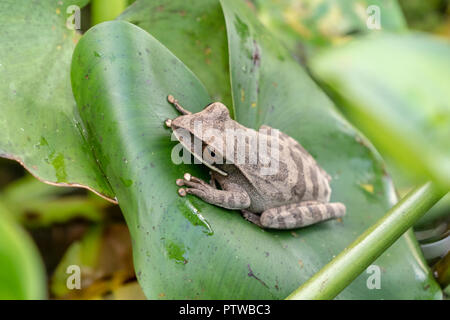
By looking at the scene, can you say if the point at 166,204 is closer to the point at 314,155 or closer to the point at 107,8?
the point at 314,155

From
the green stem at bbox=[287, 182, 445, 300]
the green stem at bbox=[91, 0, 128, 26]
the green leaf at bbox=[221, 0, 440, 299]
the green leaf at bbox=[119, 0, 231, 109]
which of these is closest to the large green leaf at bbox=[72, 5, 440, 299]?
the green leaf at bbox=[221, 0, 440, 299]

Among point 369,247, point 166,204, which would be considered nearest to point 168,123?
point 166,204

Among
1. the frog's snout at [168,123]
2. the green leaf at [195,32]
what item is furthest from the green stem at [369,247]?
the green leaf at [195,32]

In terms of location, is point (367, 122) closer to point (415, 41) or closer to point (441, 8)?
point (415, 41)

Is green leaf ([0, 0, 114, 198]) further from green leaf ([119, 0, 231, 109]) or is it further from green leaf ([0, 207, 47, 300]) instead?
green leaf ([119, 0, 231, 109])
